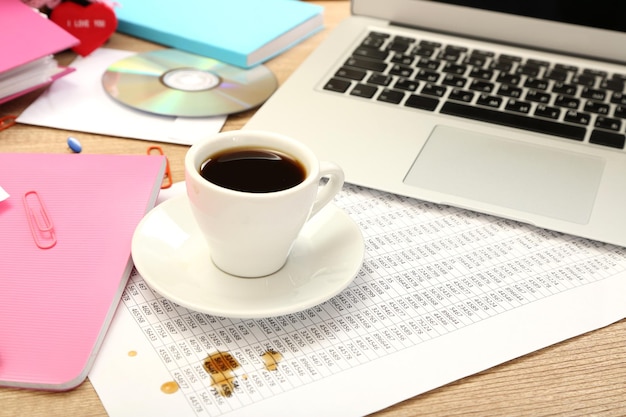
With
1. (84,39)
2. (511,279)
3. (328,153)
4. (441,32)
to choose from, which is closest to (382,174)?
(328,153)

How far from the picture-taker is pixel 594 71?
0.86 meters

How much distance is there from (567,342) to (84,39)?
0.74 m

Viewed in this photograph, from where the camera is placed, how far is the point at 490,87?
0.83 meters

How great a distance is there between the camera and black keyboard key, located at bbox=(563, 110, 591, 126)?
771 millimetres

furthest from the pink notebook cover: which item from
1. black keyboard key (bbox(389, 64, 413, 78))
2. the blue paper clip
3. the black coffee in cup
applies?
black keyboard key (bbox(389, 64, 413, 78))

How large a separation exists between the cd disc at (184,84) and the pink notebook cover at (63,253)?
6.4 inches

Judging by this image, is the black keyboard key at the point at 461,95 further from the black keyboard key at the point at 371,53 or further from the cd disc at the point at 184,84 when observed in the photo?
the cd disc at the point at 184,84

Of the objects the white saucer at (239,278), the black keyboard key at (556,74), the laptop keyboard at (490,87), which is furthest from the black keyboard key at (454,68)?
the white saucer at (239,278)

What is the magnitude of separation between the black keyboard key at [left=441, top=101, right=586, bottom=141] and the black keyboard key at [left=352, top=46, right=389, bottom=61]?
12 centimetres

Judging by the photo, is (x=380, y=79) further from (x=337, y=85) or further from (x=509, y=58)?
(x=509, y=58)

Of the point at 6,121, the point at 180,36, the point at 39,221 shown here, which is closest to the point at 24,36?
the point at 6,121

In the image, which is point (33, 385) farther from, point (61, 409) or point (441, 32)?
point (441, 32)

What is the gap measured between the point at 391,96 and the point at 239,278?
358 mm

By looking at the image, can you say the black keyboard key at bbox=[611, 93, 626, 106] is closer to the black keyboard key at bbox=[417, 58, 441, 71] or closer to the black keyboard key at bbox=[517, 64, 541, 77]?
the black keyboard key at bbox=[517, 64, 541, 77]
